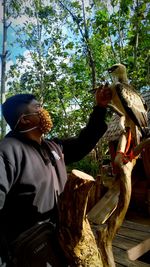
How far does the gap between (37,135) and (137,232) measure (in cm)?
367

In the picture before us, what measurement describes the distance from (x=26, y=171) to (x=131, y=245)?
10.8 feet

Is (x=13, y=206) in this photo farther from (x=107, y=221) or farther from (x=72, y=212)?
(x=107, y=221)

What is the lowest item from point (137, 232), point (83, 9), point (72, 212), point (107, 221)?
point (137, 232)

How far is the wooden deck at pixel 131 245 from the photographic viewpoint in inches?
149

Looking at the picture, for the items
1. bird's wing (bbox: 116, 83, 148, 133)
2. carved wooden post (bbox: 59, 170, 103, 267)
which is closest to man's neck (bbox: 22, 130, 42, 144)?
carved wooden post (bbox: 59, 170, 103, 267)

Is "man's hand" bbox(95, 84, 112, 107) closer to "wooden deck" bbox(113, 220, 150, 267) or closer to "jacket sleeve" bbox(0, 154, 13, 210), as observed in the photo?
"jacket sleeve" bbox(0, 154, 13, 210)

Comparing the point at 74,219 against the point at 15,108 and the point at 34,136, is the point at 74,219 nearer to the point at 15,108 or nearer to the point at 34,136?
the point at 34,136

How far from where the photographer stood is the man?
1.58 meters

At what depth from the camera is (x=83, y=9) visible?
37.4 feet

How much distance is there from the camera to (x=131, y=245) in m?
4.30

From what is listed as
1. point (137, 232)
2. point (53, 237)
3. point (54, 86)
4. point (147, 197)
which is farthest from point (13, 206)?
point (54, 86)

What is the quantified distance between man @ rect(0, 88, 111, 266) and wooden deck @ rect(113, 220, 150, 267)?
2451mm

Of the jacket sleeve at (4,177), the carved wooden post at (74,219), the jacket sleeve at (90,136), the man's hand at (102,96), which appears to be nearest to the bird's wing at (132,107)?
the man's hand at (102,96)

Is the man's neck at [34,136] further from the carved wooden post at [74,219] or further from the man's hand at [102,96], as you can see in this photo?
the man's hand at [102,96]
